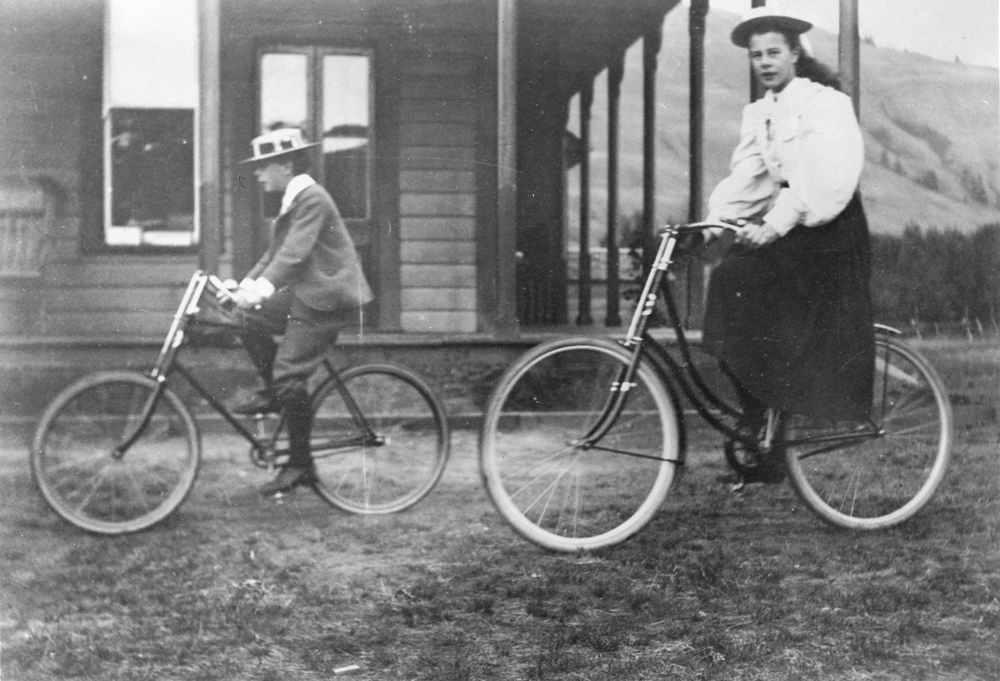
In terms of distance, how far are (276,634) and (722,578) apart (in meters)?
1.46

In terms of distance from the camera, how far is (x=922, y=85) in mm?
3387


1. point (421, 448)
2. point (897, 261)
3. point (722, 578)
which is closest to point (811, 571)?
point (722, 578)

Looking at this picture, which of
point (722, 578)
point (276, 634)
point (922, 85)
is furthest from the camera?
point (922, 85)

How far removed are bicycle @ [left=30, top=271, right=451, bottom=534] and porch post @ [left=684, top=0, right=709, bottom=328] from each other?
1030 millimetres

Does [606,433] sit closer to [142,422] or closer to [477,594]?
[477,594]

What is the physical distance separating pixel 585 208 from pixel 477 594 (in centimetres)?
145

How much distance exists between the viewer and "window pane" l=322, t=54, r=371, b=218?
329 cm

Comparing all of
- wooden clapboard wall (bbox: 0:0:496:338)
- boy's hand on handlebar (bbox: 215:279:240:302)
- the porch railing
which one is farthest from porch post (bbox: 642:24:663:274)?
the porch railing

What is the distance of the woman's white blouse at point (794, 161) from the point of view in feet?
10.4

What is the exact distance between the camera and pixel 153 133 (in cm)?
328

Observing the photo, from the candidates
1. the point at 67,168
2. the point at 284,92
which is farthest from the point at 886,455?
the point at 67,168

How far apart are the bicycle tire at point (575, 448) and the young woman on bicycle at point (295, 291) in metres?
0.70

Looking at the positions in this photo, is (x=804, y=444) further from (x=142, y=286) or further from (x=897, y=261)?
(x=142, y=286)

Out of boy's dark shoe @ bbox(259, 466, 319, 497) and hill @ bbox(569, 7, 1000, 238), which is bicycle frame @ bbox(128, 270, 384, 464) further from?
hill @ bbox(569, 7, 1000, 238)
